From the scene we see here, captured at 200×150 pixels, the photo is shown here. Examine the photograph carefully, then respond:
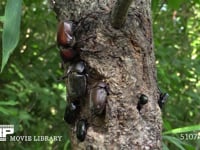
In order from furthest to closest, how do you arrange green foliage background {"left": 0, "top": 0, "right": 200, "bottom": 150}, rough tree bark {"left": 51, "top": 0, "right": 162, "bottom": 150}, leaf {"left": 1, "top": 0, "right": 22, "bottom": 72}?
green foliage background {"left": 0, "top": 0, "right": 200, "bottom": 150} < rough tree bark {"left": 51, "top": 0, "right": 162, "bottom": 150} < leaf {"left": 1, "top": 0, "right": 22, "bottom": 72}

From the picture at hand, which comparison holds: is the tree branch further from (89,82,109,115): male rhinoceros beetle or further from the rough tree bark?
(89,82,109,115): male rhinoceros beetle

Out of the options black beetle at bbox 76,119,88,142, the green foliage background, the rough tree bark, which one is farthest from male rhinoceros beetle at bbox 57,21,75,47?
the green foliage background

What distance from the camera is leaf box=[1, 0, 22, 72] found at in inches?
42.4

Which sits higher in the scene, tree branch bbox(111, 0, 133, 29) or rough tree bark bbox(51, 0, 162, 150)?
tree branch bbox(111, 0, 133, 29)

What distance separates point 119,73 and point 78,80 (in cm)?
12

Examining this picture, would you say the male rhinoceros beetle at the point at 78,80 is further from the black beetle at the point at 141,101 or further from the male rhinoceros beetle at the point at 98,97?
the black beetle at the point at 141,101

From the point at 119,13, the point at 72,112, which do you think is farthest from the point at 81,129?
the point at 119,13

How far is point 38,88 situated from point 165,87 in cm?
97

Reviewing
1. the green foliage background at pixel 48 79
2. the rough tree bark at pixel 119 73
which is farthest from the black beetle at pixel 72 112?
the green foliage background at pixel 48 79

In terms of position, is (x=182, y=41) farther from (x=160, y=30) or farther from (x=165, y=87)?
(x=165, y=87)

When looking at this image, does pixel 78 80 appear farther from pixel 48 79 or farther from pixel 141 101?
Answer: pixel 48 79

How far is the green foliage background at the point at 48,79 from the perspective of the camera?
3129 mm

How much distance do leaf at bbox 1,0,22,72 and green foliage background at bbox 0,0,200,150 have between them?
6.14ft

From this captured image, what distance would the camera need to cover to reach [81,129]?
120 centimetres
